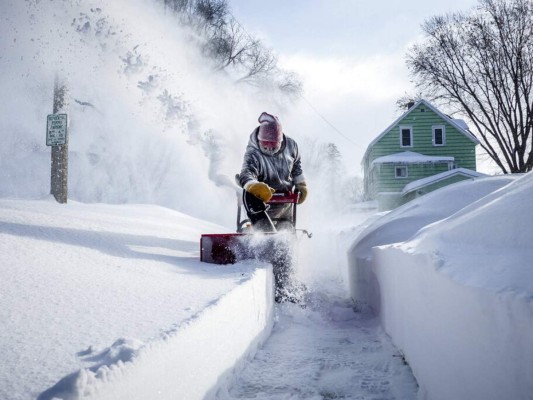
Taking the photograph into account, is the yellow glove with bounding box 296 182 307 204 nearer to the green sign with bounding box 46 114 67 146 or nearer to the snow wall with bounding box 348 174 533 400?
the snow wall with bounding box 348 174 533 400

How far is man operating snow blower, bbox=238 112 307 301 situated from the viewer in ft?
16.5

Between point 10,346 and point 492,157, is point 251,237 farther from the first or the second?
point 492,157

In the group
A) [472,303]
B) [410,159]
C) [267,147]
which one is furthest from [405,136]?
[472,303]

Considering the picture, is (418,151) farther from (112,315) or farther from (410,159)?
(112,315)

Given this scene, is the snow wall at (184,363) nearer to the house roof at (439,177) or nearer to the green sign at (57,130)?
the green sign at (57,130)

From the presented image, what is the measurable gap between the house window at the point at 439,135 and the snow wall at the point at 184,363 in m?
22.7

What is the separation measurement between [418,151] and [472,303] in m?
23.3

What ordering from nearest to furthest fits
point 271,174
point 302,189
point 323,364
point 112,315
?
1. point 112,315
2. point 323,364
3. point 271,174
4. point 302,189

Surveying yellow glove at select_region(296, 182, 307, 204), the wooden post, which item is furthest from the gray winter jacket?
the wooden post

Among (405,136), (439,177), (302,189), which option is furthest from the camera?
(405,136)

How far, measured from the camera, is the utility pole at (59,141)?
643 cm

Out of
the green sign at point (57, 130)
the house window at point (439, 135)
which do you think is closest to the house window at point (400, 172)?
the house window at point (439, 135)

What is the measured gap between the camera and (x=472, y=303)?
1.47m

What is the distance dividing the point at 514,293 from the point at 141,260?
2882 mm
